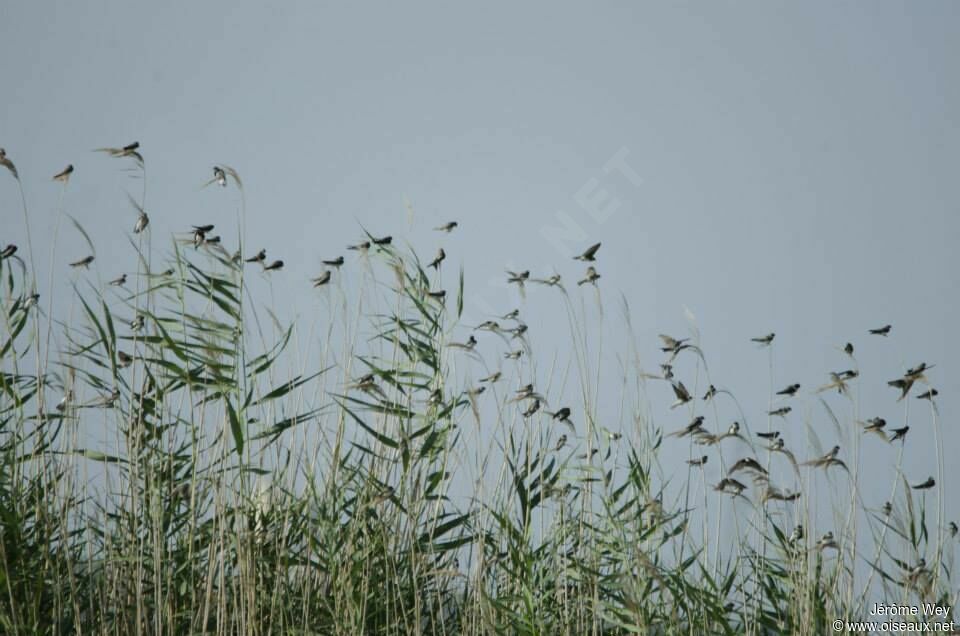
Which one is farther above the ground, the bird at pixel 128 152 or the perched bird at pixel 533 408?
the bird at pixel 128 152

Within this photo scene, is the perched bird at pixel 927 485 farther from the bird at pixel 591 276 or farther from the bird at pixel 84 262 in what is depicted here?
the bird at pixel 84 262

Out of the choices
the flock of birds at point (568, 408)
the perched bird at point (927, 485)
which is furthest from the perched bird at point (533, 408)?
the perched bird at point (927, 485)

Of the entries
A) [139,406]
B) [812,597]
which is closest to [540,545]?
[812,597]

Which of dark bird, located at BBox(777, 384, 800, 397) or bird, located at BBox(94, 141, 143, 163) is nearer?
bird, located at BBox(94, 141, 143, 163)

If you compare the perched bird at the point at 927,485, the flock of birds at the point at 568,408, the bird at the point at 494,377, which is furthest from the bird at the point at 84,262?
the perched bird at the point at 927,485

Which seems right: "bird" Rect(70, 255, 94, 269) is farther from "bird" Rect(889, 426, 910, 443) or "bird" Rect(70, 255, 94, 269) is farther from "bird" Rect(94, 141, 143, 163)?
"bird" Rect(889, 426, 910, 443)

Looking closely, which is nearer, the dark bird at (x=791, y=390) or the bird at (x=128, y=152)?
the bird at (x=128, y=152)

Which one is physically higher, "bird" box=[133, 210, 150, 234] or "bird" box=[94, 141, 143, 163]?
"bird" box=[94, 141, 143, 163]

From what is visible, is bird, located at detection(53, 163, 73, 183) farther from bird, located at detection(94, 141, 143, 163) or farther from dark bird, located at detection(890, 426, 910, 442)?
dark bird, located at detection(890, 426, 910, 442)

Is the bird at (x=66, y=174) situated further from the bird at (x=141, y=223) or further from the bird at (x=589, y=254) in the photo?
the bird at (x=589, y=254)

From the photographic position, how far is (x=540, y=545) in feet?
11.8

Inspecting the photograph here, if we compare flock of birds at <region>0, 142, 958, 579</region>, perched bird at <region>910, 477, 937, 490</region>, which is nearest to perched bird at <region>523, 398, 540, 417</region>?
flock of birds at <region>0, 142, 958, 579</region>

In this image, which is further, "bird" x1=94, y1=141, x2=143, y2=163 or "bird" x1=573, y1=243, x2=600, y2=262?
"bird" x1=573, y1=243, x2=600, y2=262

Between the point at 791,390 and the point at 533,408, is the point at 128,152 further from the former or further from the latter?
the point at 791,390
